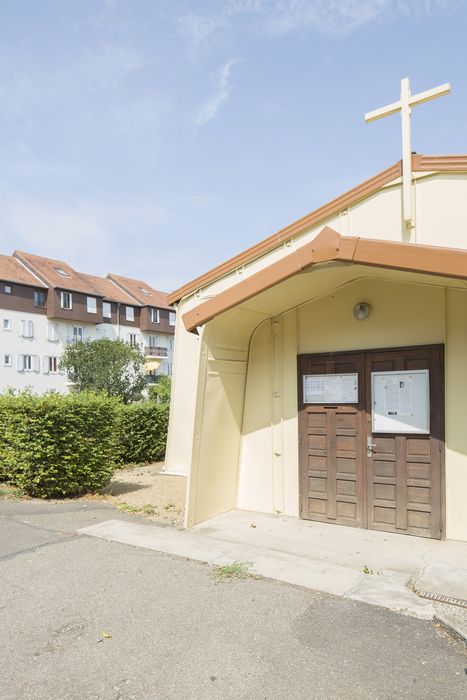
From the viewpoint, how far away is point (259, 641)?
3.87 meters

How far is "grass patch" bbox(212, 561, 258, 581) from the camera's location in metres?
5.13

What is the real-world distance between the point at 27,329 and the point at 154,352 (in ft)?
45.7

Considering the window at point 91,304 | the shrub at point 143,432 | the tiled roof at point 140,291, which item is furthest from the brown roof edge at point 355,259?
the tiled roof at point 140,291

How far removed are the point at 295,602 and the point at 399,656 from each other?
1.11 m

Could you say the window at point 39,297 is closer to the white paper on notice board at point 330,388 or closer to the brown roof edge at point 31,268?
the brown roof edge at point 31,268

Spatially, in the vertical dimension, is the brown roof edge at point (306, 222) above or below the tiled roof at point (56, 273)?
below

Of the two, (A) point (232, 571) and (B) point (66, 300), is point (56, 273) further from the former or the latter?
(A) point (232, 571)

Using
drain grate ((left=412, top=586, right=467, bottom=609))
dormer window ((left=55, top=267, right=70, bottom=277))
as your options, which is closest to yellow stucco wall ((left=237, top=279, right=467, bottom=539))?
drain grate ((left=412, top=586, right=467, bottom=609))

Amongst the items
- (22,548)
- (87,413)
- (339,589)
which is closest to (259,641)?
(339,589)

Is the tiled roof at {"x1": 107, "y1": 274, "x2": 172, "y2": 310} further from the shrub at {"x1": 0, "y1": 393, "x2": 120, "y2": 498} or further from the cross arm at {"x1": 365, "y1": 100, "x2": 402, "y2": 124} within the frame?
the cross arm at {"x1": 365, "y1": 100, "x2": 402, "y2": 124}

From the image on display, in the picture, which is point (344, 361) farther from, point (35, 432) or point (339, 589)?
point (35, 432)

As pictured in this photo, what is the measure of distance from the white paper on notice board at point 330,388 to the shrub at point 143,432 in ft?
23.5

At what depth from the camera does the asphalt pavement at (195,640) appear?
10.8ft

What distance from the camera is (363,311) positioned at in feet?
22.4
